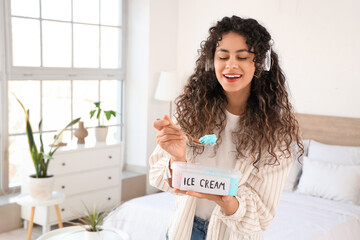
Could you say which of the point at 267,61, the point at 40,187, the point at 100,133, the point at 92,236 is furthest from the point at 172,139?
the point at 100,133

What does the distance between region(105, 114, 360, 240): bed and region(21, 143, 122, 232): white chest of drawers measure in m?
0.74

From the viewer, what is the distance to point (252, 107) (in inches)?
58.4

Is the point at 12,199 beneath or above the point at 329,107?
beneath

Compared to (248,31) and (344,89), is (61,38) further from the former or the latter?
(248,31)

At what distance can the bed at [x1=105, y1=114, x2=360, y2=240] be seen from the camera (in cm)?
297

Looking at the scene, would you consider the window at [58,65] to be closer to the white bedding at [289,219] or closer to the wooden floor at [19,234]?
the wooden floor at [19,234]

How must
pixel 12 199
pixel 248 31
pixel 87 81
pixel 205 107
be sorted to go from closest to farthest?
1. pixel 248 31
2. pixel 205 107
3. pixel 12 199
4. pixel 87 81

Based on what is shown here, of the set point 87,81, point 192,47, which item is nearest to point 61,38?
point 87,81

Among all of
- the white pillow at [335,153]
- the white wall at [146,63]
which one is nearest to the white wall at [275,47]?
the white wall at [146,63]

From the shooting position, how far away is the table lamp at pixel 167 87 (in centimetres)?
459

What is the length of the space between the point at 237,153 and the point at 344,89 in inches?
110

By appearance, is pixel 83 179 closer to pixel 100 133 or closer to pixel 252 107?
pixel 100 133

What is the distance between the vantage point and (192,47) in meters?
4.91

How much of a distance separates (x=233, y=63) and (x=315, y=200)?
7.93ft
